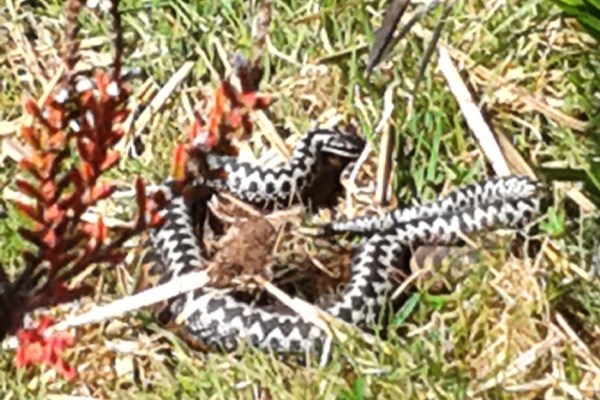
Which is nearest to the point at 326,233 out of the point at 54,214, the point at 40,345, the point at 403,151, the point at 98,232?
the point at 403,151

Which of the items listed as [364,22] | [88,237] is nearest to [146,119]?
[364,22]

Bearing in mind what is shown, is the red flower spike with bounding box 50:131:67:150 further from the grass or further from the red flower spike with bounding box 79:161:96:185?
the grass

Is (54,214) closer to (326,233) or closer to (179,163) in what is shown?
(179,163)

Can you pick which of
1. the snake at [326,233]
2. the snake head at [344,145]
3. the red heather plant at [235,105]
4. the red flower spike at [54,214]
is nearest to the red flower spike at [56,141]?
the red flower spike at [54,214]

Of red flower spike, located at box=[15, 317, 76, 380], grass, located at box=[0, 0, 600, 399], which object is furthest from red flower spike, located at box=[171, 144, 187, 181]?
grass, located at box=[0, 0, 600, 399]

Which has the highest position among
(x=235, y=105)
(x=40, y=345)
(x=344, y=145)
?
(x=235, y=105)

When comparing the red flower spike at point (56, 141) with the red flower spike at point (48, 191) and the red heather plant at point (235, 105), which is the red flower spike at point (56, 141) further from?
the red heather plant at point (235, 105)

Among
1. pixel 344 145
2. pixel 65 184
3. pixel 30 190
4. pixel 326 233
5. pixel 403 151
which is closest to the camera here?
pixel 30 190
